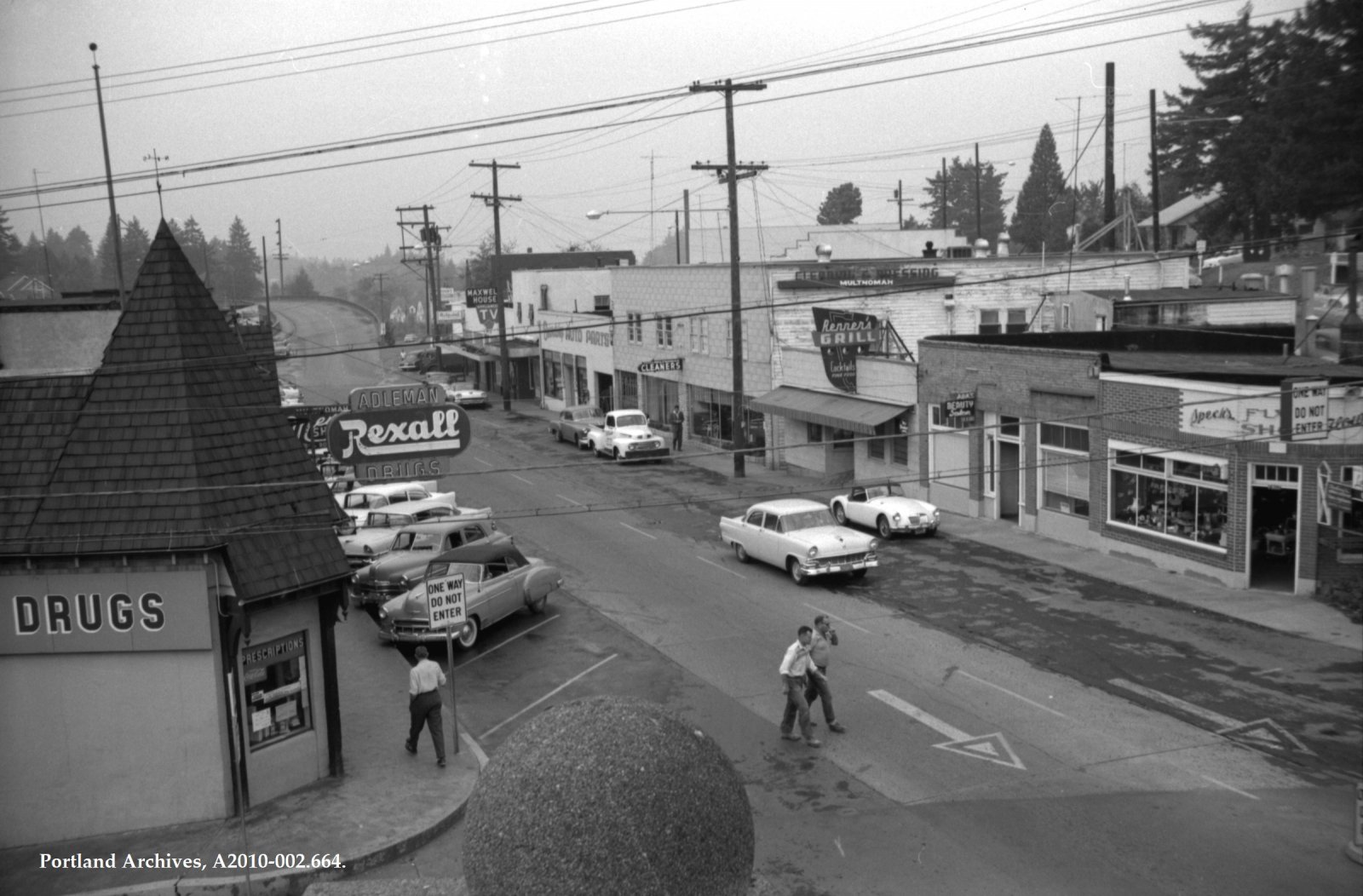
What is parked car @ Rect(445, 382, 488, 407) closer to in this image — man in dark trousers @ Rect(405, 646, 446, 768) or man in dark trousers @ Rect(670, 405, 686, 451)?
man in dark trousers @ Rect(670, 405, 686, 451)

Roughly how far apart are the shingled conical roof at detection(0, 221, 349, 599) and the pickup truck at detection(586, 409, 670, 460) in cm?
2613

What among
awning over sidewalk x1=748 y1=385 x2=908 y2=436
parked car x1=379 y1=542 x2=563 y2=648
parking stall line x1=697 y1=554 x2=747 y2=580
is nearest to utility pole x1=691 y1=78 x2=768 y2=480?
awning over sidewalk x1=748 y1=385 x2=908 y2=436

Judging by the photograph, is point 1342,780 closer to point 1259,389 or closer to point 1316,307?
point 1259,389

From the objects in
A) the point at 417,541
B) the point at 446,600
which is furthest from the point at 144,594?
the point at 417,541

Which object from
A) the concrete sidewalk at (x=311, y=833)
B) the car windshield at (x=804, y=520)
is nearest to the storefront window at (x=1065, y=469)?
the car windshield at (x=804, y=520)

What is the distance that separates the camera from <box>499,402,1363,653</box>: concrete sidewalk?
65.1ft

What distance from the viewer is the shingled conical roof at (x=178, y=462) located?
12.9 meters

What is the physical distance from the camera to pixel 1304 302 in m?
34.8

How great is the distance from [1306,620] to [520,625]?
14048 mm

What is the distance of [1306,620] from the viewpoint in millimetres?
20188

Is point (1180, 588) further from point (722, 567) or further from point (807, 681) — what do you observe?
point (807, 681)

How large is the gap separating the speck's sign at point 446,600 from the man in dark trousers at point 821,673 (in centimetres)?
483

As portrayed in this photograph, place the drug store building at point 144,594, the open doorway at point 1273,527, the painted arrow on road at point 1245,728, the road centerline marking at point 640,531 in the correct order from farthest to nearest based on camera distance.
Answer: the road centerline marking at point 640,531
the open doorway at point 1273,527
the painted arrow on road at point 1245,728
the drug store building at point 144,594

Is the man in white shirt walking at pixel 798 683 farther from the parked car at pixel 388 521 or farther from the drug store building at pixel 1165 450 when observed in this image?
the parked car at pixel 388 521
